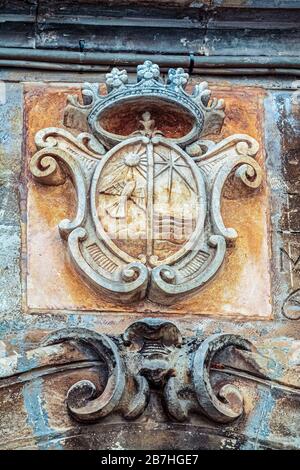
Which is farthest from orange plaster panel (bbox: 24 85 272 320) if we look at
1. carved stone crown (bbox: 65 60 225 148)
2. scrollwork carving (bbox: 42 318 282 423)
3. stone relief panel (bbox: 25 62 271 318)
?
scrollwork carving (bbox: 42 318 282 423)

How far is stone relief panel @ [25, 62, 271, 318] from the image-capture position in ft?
23.4

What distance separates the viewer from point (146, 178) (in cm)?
734

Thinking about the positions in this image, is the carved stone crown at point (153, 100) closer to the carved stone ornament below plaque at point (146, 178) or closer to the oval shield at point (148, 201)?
the carved stone ornament below plaque at point (146, 178)

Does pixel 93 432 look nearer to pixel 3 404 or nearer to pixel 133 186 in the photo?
pixel 3 404

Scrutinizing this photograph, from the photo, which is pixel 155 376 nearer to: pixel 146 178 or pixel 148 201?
pixel 148 201

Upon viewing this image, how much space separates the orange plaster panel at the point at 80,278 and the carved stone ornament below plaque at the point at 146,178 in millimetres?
63

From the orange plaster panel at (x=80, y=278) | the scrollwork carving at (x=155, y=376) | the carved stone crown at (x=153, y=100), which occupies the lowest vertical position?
the scrollwork carving at (x=155, y=376)

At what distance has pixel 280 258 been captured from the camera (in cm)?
736

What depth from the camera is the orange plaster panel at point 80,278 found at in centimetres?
714

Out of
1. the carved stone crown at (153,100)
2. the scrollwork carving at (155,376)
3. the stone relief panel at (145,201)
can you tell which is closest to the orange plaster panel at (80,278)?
the stone relief panel at (145,201)

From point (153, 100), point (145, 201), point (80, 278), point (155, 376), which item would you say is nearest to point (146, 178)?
point (145, 201)

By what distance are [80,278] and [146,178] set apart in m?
0.58

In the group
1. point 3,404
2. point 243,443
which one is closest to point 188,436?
point 243,443
